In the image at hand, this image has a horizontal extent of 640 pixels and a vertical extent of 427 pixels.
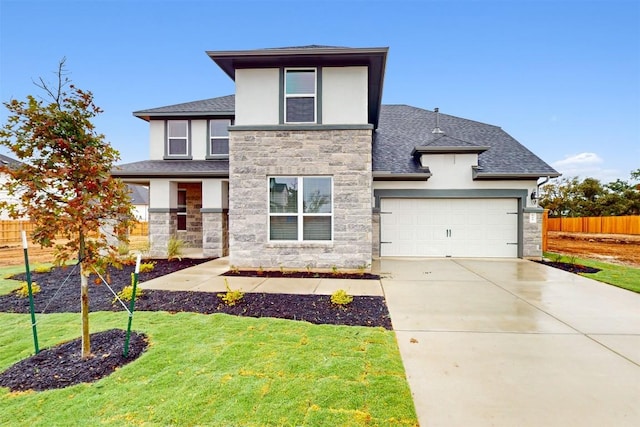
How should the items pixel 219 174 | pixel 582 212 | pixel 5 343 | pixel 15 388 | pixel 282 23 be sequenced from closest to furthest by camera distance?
pixel 15 388, pixel 5 343, pixel 219 174, pixel 282 23, pixel 582 212

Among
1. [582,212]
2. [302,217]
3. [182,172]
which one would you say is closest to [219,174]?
[182,172]

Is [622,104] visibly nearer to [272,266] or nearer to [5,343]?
[272,266]

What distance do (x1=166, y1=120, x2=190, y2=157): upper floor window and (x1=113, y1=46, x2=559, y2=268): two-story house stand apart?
4 cm

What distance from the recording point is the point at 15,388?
281 centimetres

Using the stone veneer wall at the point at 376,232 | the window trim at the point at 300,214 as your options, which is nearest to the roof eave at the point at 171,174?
the window trim at the point at 300,214

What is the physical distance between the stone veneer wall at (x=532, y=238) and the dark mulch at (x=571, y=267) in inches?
25.5

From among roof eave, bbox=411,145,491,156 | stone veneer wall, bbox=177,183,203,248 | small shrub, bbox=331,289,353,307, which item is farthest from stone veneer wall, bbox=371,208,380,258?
stone veneer wall, bbox=177,183,203,248

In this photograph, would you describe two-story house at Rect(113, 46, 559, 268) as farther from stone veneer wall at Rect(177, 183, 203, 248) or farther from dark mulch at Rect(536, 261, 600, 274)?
dark mulch at Rect(536, 261, 600, 274)

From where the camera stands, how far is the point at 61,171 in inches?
117

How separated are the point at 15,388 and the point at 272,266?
5939mm

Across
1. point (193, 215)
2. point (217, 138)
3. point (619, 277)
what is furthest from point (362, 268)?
point (193, 215)

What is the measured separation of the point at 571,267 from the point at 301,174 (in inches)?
343

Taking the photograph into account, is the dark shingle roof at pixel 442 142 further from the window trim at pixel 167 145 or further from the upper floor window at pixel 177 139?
the upper floor window at pixel 177 139

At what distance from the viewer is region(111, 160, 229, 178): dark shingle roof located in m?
11.0
